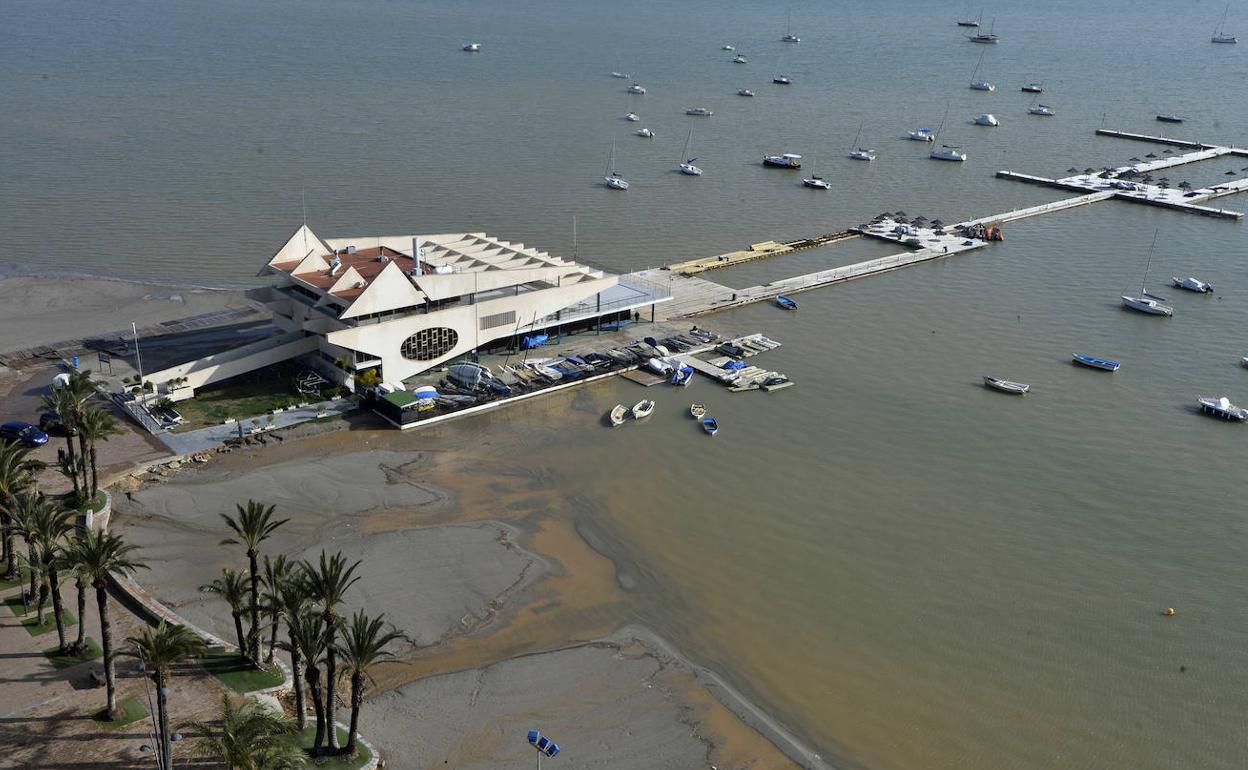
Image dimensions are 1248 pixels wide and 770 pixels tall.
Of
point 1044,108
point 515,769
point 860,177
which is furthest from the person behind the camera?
point 1044,108

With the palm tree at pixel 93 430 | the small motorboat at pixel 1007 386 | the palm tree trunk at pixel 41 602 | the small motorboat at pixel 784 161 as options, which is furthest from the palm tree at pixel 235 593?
the small motorboat at pixel 784 161

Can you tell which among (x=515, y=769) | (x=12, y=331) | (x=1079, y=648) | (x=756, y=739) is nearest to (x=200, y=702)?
(x=515, y=769)

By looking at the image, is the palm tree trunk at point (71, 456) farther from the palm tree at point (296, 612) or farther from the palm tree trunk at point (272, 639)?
the palm tree at point (296, 612)

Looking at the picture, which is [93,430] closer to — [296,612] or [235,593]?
[235,593]

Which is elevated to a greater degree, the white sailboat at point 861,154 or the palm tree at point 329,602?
the white sailboat at point 861,154

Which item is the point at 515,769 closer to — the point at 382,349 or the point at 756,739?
the point at 756,739

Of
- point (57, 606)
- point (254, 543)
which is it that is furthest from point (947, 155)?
point (57, 606)
